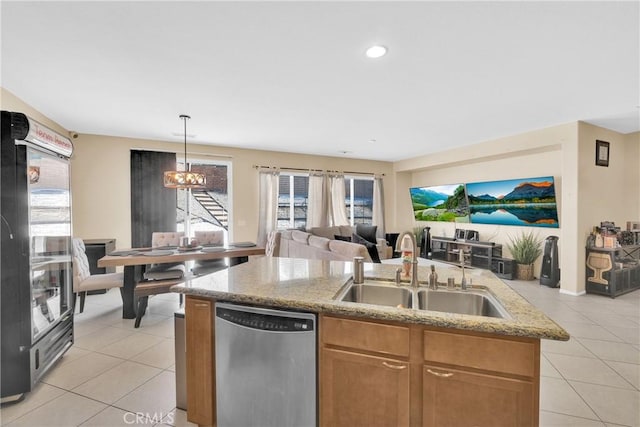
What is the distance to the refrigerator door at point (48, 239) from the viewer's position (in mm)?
2123

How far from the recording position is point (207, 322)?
64.7 inches

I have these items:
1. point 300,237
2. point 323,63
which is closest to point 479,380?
point 323,63

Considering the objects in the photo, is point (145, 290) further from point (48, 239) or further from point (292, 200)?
point (292, 200)

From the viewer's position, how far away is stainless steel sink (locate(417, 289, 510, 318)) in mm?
1591

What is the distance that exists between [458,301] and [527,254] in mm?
4510

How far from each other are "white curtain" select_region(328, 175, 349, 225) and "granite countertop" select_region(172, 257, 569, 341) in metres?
4.50

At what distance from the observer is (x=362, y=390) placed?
1366 mm

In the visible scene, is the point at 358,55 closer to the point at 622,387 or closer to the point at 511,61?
the point at 511,61

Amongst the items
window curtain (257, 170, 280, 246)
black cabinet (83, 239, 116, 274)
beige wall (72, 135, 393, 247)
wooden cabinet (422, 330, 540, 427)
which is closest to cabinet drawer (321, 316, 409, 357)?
wooden cabinet (422, 330, 540, 427)

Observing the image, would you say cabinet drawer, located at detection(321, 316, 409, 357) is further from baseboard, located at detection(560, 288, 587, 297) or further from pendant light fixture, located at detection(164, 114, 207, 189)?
baseboard, located at detection(560, 288, 587, 297)

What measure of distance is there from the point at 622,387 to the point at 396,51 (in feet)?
10.0

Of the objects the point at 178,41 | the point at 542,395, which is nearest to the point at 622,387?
the point at 542,395

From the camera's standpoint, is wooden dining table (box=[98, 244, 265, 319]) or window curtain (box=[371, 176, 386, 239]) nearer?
wooden dining table (box=[98, 244, 265, 319])

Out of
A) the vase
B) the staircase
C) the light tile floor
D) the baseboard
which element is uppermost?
the staircase
